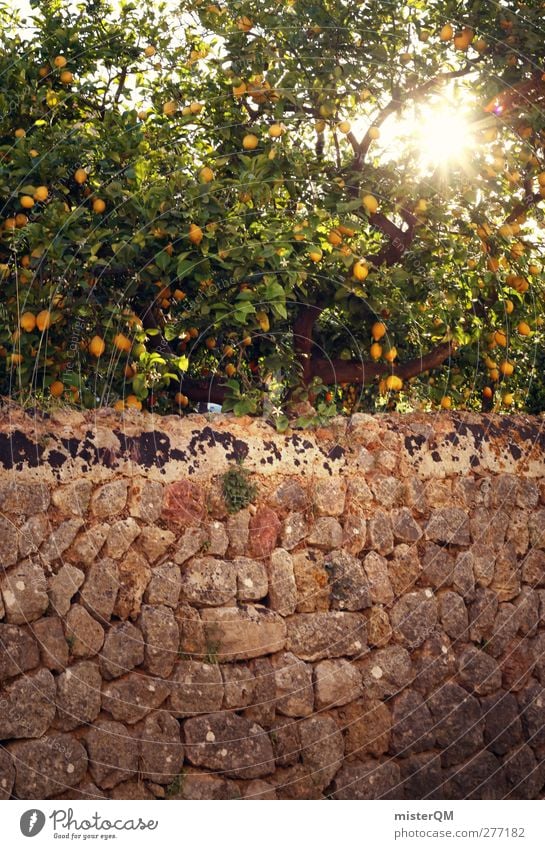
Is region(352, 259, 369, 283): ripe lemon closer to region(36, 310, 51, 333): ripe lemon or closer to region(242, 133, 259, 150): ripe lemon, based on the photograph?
region(242, 133, 259, 150): ripe lemon

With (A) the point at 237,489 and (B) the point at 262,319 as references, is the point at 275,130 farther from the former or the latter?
(A) the point at 237,489

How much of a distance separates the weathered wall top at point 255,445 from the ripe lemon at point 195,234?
0.96 m

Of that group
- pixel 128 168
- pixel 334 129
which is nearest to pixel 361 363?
pixel 334 129

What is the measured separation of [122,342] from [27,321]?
1.70ft

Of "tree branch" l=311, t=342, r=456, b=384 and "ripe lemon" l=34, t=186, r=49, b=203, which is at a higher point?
"ripe lemon" l=34, t=186, r=49, b=203

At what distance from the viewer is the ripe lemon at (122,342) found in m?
5.97

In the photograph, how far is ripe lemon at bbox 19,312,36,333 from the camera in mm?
5895

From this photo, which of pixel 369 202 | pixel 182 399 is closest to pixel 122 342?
pixel 182 399

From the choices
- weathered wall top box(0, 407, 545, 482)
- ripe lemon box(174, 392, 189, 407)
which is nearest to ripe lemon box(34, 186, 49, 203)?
weathered wall top box(0, 407, 545, 482)

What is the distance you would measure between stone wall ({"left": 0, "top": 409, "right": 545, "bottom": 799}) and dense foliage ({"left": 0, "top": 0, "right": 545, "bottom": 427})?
44 cm

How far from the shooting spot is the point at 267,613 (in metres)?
5.71

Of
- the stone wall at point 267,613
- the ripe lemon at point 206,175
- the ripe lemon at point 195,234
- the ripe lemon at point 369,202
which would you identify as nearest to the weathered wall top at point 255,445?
the stone wall at point 267,613

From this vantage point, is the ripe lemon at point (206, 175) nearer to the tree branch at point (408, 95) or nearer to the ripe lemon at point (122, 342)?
the ripe lemon at point (122, 342)

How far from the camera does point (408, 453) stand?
21.1ft
